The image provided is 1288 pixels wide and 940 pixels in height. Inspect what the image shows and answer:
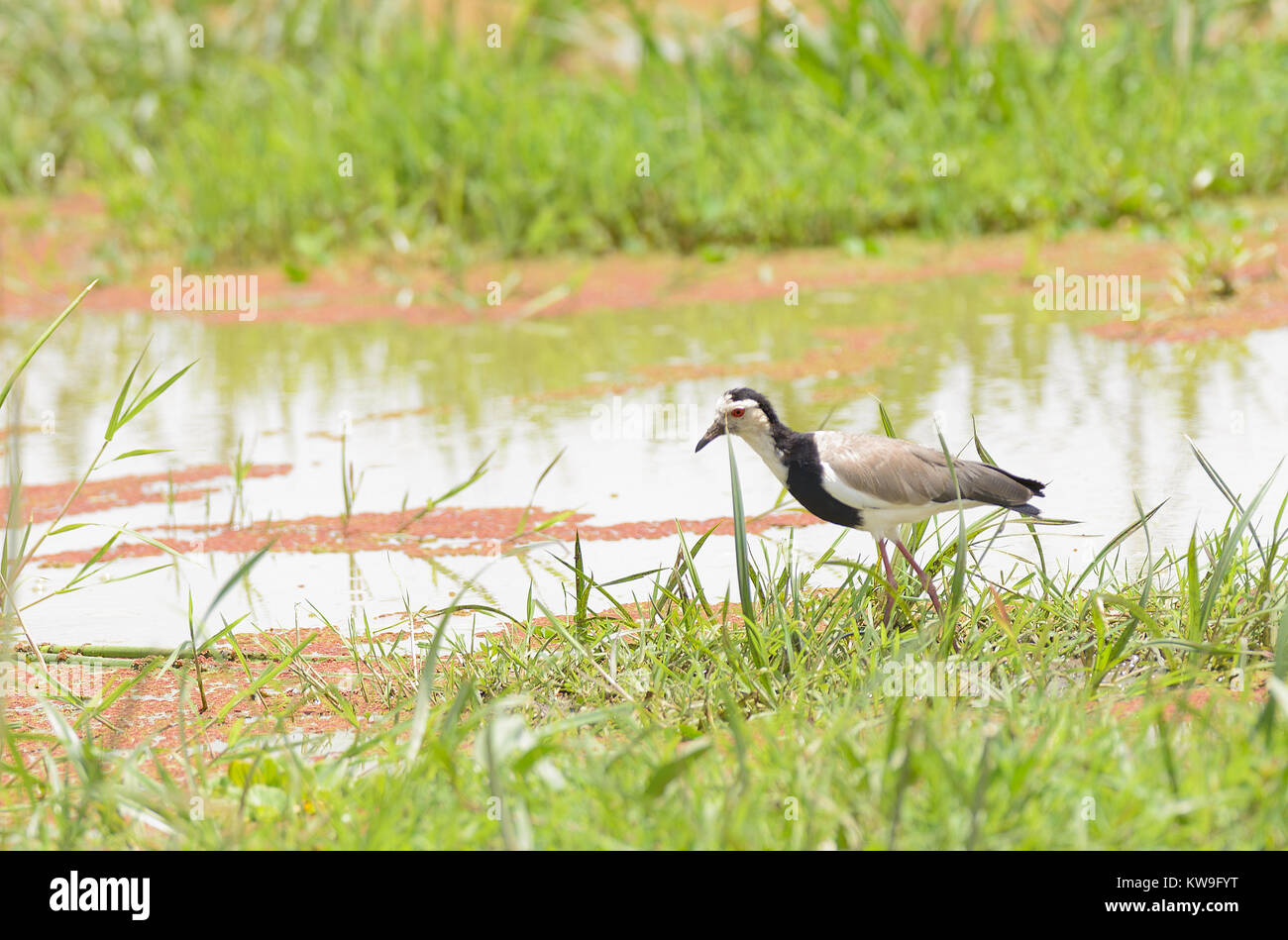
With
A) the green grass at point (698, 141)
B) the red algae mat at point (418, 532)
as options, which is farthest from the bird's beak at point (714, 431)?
the green grass at point (698, 141)

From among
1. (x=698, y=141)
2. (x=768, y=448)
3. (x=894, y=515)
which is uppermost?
(x=698, y=141)

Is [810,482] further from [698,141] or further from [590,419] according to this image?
[698,141]

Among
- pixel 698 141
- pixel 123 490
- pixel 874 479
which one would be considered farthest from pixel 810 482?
pixel 698 141

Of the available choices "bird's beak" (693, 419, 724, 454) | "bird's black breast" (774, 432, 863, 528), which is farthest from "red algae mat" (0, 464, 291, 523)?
"bird's black breast" (774, 432, 863, 528)

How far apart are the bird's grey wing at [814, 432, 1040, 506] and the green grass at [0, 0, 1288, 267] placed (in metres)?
5.70

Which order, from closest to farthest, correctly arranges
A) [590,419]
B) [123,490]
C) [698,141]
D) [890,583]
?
1. [890,583]
2. [123,490]
3. [590,419]
4. [698,141]

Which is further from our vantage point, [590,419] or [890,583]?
[590,419]

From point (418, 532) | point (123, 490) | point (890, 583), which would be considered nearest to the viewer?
point (890, 583)

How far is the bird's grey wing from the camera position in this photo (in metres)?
3.78

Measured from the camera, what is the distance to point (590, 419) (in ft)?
21.0

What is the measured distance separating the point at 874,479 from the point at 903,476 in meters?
0.08

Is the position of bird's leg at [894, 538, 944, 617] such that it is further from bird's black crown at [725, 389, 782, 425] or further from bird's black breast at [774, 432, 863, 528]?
bird's black crown at [725, 389, 782, 425]
